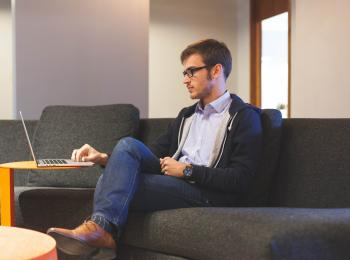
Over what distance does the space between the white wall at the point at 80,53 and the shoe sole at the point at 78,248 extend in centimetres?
256

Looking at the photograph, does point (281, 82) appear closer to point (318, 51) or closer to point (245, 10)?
point (245, 10)

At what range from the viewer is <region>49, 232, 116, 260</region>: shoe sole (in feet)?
6.38

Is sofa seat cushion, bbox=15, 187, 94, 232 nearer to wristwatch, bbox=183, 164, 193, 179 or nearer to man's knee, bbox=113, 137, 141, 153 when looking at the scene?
man's knee, bbox=113, 137, 141, 153

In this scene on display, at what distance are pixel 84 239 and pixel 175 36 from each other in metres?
5.05

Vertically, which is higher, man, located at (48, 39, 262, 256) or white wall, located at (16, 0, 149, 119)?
white wall, located at (16, 0, 149, 119)

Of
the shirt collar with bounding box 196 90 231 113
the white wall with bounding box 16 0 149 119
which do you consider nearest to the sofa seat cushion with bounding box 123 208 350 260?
the shirt collar with bounding box 196 90 231 113

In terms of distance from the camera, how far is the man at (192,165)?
206 centimetres

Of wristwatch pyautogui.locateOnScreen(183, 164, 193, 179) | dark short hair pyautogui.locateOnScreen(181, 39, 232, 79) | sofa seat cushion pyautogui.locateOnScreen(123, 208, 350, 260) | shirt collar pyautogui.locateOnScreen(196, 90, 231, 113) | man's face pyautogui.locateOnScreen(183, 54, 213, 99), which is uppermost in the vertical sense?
dark short hair pyautogui.locateOnScreen(181, 39, 232, 79)

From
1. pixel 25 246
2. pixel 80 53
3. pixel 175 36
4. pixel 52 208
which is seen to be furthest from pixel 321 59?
pixel 25 246

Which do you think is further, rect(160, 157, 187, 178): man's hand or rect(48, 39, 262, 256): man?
rect(160, 157, 187, 178): man's hand

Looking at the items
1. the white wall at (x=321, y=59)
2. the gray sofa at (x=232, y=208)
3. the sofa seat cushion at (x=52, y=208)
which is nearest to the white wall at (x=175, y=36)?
the white wall at (x=321, y=59)

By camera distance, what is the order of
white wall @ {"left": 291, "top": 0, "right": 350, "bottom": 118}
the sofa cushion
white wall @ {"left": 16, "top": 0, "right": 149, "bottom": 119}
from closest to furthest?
the sofa cushion
white wall @ {"left": 16, "top": 0, "right": 149, "bottom": 119}
white wall @ {"left": 291, "top": 0, "right": 350, "bottom": 118}

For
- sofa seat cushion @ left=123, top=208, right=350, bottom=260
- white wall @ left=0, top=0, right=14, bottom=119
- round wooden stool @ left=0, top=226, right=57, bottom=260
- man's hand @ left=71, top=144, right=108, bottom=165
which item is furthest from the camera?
white wall @ left=0, top=0, right=14, bottom=119

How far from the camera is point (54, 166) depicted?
7.25 ft
